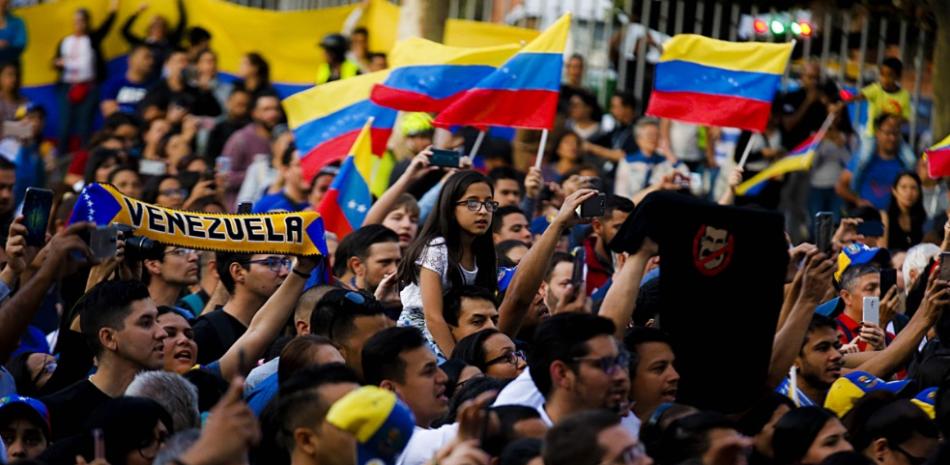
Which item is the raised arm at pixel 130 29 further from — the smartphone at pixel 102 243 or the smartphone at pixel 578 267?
the smartphone at pixel 102 243

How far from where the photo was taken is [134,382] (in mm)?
8156

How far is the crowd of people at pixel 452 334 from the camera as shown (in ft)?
24.4

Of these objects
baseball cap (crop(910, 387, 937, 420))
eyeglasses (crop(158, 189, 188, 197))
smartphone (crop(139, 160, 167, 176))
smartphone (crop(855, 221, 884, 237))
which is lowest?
smartphone (crop(139, 160, 167, 176))

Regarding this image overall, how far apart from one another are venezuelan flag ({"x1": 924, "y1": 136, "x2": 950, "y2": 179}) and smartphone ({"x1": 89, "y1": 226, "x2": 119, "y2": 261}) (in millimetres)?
6545

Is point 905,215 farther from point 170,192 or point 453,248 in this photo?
point 453,248

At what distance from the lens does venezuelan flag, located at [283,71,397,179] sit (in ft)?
47.7

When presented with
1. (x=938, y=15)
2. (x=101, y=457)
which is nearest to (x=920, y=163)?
(x=938, y=15)

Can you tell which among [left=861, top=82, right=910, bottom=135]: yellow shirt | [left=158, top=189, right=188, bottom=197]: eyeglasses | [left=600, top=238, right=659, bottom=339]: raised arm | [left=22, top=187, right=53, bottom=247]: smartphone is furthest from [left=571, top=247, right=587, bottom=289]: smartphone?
[left=861, top=82, right=910, bottom=135]: yellow shirt

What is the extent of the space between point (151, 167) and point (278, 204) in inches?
98.7

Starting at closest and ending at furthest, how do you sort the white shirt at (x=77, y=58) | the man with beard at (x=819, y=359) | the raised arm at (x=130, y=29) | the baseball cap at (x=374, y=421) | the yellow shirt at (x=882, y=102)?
the baseball cap at (x=374, y=421) → the man with beard at (x=819, y=359) → the yellow shirt at (x=882, y=102) → the white shirt at (x=77, y=58) → the raised arm at (x=130, y=29)

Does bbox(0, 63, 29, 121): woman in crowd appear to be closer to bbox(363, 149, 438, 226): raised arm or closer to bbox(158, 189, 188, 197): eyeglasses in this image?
bbox(158, 189, 188, 197): eyeglasses

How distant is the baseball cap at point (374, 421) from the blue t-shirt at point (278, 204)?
766 cm

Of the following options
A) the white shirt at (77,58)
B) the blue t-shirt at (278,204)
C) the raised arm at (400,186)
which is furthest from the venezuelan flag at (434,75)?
the white shirt at (77,58)

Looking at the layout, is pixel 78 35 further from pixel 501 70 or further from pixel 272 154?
pixel 501 70
